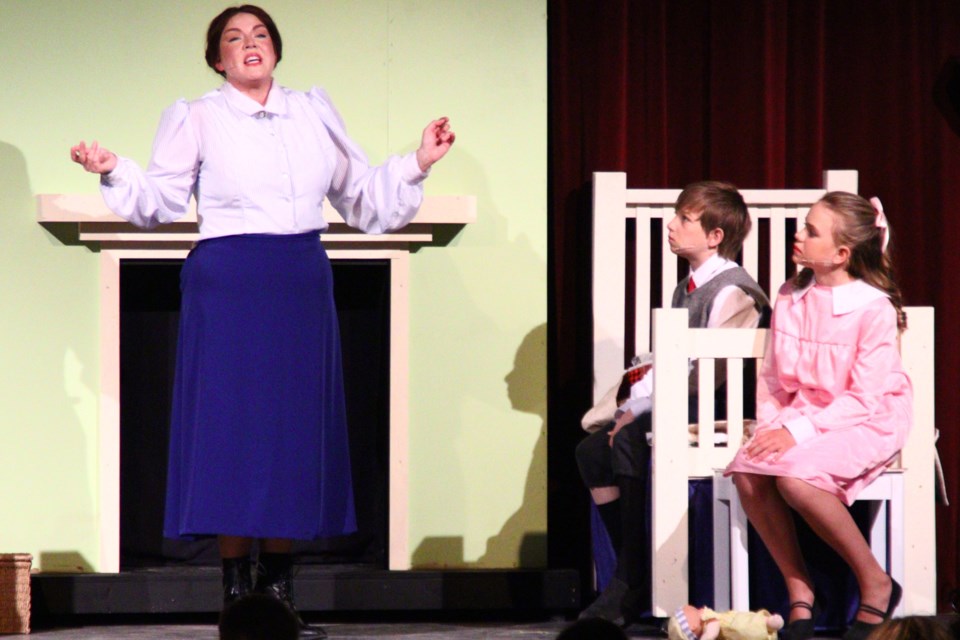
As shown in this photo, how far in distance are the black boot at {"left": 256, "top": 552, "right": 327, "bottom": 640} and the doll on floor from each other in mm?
762

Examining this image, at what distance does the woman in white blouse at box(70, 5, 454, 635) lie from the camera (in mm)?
2822

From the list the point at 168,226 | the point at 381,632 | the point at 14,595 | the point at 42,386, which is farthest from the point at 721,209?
the point at 14,595

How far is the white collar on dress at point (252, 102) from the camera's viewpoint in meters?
2.90

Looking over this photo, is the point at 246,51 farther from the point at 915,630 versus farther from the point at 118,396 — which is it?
the point at 915,630

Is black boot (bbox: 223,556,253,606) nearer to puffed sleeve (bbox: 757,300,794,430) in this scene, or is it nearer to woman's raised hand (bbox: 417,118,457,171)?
woman's raised hand (bbox: 417,118,457,171)

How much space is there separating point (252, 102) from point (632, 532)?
133cm

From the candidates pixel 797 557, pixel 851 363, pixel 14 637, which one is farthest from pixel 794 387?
pixel 14 637

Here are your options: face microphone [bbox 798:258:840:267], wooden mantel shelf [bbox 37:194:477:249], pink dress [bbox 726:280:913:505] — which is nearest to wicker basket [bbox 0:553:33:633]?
wooden mantel shelf [bbox 37:194:477:249]

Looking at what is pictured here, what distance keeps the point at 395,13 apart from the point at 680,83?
2.80ft

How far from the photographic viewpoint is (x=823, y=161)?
4074 mm

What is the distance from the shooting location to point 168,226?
3.68 m

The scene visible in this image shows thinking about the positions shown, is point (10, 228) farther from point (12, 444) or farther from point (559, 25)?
point (559, 25)

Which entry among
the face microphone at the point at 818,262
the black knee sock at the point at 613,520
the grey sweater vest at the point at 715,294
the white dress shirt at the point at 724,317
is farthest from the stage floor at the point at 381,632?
the face microphone at the point at 818,262

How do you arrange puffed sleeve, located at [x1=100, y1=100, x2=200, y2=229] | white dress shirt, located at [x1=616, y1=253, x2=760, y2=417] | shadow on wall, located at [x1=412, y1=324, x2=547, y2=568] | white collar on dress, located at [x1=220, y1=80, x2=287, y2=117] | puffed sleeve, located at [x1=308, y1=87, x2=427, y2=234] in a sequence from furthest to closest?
shadow on wall, located at [x1=412, y1=324, x2=547, y2=568] → white dress shirt, located at [x1=616, y1=253, x2=760, y2=417] → puffed sleeve, located at [x1=308, y1=87, x2=427, y2=234] → white collar on dress, located at [x1=220, y1=80, x2=287, y2=117] → puffed sleeve, located at [x1=100, y1=100, x2=200, y2=229]
